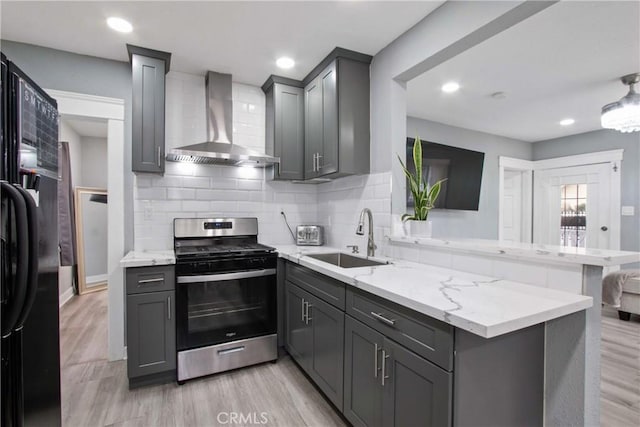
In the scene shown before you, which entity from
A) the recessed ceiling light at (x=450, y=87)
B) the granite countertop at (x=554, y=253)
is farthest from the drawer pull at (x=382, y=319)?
the recessed ceiling light at (x=450, y=87)

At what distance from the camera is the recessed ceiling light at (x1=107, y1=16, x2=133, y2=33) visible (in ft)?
6.70

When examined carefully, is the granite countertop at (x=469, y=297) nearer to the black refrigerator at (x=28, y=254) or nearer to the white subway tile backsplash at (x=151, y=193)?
the black refrigerator at (x=28, y=254)

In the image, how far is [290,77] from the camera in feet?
9.41

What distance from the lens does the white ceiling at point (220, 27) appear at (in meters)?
1.91

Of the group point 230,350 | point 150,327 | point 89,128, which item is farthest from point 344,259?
point 89,128

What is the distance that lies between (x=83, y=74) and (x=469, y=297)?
3.16 meters

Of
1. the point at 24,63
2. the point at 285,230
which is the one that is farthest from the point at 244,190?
the point at 24,63

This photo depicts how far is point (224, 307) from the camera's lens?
235 cm

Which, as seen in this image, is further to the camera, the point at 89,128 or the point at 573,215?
the point at 573,215

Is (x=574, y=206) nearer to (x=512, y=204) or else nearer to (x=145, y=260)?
(x=512, y=204)

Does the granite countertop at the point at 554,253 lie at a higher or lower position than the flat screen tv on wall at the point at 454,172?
lower

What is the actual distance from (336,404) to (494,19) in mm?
2253

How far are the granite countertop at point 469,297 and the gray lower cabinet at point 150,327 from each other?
1196 millimetres

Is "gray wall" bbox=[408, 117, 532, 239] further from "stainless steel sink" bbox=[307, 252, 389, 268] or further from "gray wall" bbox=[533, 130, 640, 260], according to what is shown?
"stainless steel sink" bbox=[307, 252, 389, 268]
